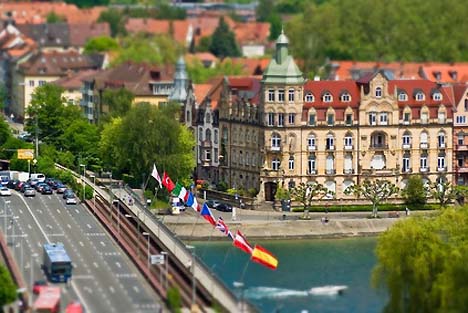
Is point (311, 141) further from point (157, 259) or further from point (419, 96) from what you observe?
point (157, 259)

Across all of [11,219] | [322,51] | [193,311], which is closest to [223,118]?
[11,219]

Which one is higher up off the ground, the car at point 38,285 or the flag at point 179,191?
the flag at point 179,191

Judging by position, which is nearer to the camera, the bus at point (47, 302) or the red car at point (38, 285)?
the bus at point (47, 302)

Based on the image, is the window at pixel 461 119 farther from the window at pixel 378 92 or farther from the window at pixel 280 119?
the window at pixel 280 119

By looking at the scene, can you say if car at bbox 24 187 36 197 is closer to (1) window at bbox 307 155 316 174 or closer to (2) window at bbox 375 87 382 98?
(1) window at bbox 307 155 316 174

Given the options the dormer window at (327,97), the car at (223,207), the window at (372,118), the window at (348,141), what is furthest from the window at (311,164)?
the car at (223,207)

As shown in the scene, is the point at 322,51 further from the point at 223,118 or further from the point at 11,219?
the point at 11,219

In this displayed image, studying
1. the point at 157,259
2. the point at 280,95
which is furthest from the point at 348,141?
the point at 157,259

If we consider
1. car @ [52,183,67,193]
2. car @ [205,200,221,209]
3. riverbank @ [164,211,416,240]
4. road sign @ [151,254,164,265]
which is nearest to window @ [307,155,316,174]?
riverbank @ [164,211,416,240]
